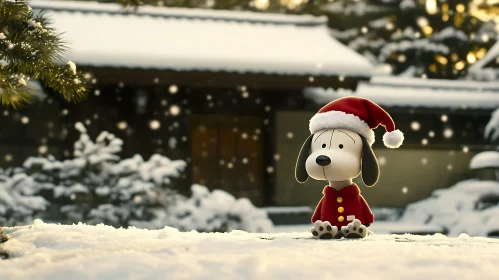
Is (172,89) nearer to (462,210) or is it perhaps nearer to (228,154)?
(228,154)

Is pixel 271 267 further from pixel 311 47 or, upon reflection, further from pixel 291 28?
pixel 291 28

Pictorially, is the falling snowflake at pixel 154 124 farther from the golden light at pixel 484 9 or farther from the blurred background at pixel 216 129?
the golden light at pixel 484 9

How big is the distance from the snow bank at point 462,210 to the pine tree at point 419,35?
6.83 meters

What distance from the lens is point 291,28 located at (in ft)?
44.7

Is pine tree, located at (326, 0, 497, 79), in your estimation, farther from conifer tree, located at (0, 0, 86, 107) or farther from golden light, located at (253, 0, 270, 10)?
conifer tree, located at (0, 0, 86, 107)

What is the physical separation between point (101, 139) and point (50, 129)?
2337 millimetres

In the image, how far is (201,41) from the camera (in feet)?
38.8

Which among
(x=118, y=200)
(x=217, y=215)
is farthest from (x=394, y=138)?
(x=118, y=200)

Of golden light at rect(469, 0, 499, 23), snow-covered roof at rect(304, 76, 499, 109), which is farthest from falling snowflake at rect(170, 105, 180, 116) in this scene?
golden light at rect(469, 0, 499, 23)

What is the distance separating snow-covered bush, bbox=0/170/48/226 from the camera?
8766mm

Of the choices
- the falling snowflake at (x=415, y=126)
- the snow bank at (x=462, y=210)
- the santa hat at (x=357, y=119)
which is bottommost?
the snow bank at (x=462, y=210)

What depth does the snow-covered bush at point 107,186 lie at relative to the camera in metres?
8.99

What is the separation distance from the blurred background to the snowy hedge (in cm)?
2

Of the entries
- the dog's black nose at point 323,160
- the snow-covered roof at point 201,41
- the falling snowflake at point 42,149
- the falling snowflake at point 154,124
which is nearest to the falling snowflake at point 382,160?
the snow-covered roof at point 201,41
